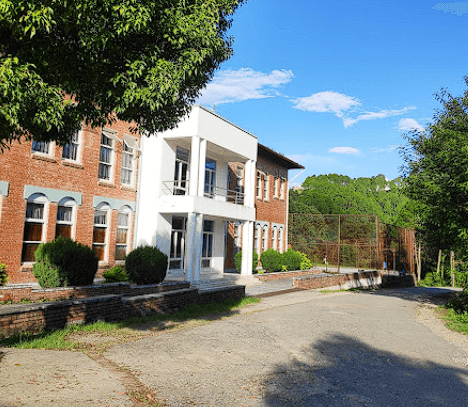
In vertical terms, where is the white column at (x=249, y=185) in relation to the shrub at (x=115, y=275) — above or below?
above

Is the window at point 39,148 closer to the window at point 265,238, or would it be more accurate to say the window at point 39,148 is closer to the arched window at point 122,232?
the arched window at point 122,232

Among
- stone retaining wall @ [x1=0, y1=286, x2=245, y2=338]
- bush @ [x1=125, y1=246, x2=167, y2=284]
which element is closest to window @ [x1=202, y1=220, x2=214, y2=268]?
bush @ [x1=125, y1=246, x2=167, y2=284]

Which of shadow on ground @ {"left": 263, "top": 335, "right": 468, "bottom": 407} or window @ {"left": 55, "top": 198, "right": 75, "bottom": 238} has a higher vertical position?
window @ {"left": 55, "top": 198, "right": 75, "bottom": 238}

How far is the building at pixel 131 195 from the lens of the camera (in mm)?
13828

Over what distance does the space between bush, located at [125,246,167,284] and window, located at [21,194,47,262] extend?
3114 millimetres

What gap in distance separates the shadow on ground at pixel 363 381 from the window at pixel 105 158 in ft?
39.1

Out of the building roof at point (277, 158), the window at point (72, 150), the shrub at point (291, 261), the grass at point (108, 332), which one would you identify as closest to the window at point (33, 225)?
the window at point (72, 150)

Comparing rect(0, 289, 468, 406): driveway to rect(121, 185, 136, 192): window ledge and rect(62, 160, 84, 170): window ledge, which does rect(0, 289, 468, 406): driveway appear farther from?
rect(121, 185, 136, 192): window ledge

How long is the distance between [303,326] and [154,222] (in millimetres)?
9473

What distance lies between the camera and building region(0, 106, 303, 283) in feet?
45.4

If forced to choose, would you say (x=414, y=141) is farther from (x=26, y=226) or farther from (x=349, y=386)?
(x=26, y=226)

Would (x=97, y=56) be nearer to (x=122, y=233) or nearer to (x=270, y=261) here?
(x=122, y=233)

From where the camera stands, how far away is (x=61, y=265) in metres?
12.0

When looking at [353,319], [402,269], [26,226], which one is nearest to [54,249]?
[26,226]
